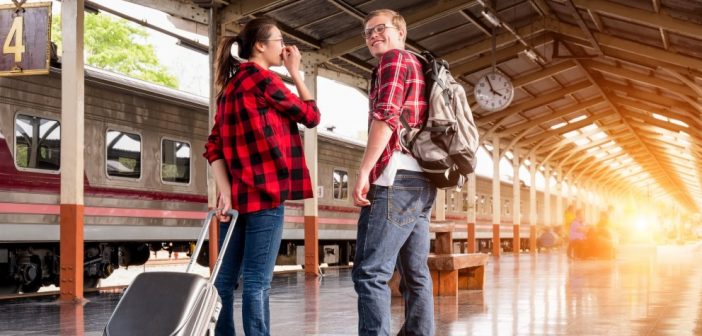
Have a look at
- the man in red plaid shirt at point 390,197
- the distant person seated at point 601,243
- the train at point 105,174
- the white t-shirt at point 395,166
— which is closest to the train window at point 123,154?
the train at point 105,174

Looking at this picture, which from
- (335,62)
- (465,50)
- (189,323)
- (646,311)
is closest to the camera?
(189,323)

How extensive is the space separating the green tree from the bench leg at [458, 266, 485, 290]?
35755 mm

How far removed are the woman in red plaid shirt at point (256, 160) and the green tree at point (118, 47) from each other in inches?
1613

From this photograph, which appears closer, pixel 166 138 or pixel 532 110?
pixel 166 138

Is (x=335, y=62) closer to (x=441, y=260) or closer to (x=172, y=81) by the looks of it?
(x=441, y=260)

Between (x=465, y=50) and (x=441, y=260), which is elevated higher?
(x=465, y=50)

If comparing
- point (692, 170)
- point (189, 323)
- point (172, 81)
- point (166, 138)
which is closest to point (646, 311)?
point (189, 323)

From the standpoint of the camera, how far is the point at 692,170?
1663 inches

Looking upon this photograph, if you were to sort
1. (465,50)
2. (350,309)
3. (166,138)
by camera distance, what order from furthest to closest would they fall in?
1. (465,50)
2. (166,138)
3. (350,309)

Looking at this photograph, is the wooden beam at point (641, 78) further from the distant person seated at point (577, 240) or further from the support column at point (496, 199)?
the support column at point (496, 199)

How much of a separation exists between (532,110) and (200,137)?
15785mm

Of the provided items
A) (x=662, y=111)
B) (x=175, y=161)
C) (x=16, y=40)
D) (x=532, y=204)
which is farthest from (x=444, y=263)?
(x=532, y=204)

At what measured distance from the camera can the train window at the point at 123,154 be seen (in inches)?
486

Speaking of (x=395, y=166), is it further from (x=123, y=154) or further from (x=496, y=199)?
(x=496, y=199)
